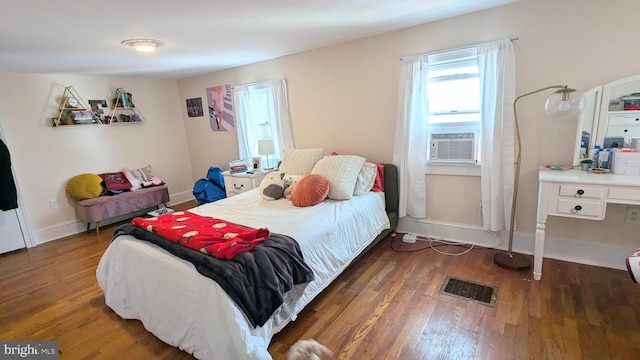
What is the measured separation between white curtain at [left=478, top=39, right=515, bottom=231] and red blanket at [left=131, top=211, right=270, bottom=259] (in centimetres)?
200

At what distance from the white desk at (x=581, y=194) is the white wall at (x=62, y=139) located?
5.12 meters

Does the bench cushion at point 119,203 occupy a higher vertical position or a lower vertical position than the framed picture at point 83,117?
lower

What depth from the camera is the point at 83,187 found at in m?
3.92

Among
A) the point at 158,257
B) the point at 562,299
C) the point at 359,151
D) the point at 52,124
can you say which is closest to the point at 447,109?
the point at 359,151

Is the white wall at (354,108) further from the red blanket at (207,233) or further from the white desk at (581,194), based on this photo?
the red blanket at (207,233)

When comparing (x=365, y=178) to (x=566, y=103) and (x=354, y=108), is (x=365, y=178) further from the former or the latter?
(x=566, y=103)

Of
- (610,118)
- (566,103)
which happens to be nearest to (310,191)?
(566,103)

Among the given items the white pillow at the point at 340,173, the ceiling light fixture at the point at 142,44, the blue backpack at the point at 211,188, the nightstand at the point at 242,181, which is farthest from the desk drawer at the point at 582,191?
the blue backpack at the point at 211,188

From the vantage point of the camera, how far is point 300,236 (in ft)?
6.44

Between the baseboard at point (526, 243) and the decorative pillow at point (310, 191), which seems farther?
the decorative pillow at point (310, 191)

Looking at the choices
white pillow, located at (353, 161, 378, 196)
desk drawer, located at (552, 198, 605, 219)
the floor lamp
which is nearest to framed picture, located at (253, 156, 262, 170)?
white pillow, located at (353, 161, 378, 196)

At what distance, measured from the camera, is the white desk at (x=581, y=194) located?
1.89 metres

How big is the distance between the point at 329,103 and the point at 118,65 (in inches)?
99.8

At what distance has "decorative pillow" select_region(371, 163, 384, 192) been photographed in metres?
3.02
